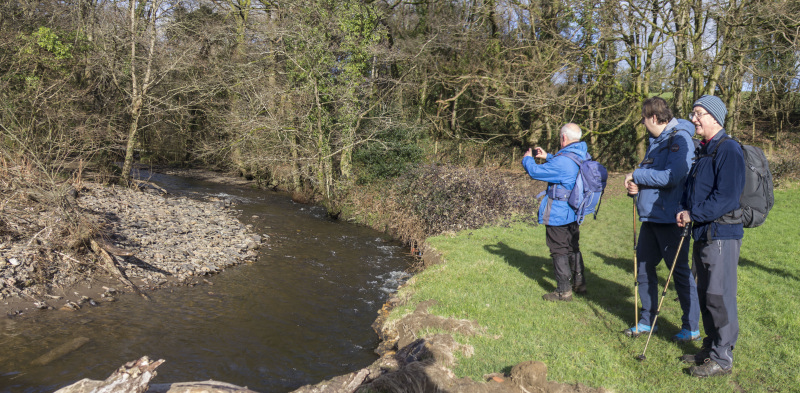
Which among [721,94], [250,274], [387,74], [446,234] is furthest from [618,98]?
[250,274]

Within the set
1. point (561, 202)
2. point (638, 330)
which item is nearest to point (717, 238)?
point (638, 330)

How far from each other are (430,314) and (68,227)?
709cm

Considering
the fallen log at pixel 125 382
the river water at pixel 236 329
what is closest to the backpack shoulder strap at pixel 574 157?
the river water at pixel 236 329

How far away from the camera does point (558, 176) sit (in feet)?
20.7

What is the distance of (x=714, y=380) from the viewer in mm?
4270

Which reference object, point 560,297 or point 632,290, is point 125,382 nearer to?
point 560,297

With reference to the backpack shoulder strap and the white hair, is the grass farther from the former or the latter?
the white hair

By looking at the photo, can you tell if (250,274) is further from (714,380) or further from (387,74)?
(387,74)

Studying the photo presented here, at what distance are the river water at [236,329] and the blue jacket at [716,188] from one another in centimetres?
423

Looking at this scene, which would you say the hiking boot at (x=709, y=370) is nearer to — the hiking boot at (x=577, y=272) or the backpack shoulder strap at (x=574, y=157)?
the hiking boot at (x=577, y=272)

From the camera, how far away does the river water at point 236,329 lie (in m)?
5.96

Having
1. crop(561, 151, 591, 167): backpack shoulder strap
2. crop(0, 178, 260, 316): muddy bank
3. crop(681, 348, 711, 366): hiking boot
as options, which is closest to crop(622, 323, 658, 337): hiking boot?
crop(681, 348, 711, 366): hiking boot

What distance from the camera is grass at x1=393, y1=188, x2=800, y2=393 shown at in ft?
14.7

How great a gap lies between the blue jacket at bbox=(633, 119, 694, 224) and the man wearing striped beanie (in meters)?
0.42
